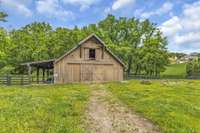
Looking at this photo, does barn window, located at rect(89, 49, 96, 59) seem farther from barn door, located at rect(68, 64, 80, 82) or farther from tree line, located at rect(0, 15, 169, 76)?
tree line, located at rect(0, 15, 169, 76)

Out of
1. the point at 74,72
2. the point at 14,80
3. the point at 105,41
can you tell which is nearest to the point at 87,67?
the point at 74,72

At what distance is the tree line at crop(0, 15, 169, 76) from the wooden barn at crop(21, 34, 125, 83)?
72.2 ft

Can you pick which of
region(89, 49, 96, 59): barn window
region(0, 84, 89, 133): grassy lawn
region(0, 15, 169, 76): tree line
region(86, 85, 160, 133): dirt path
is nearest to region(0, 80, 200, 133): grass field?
region(0, 84, 89, 133): grassy lawn

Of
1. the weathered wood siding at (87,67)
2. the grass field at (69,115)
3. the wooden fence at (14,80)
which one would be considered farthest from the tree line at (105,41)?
the grass field at (69,115)

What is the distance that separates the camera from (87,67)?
1816 inches

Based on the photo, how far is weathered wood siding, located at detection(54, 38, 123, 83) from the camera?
146 feet

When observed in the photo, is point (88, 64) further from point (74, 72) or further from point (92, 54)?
point (74, 72)

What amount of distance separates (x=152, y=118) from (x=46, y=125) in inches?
255

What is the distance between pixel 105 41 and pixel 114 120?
2119 inches

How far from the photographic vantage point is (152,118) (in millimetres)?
18250

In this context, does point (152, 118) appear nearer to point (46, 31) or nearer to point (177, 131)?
point (177, 131)

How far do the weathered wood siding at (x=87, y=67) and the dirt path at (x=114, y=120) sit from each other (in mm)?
22260

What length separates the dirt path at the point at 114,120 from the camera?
609 inches

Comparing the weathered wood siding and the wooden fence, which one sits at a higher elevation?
the weathered wood siding
